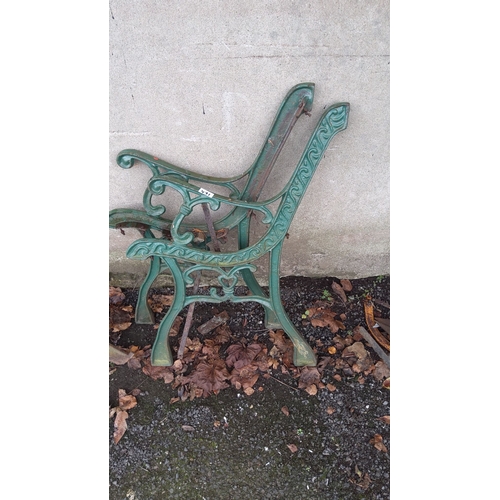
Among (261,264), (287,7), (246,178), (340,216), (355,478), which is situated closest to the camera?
(287,7)

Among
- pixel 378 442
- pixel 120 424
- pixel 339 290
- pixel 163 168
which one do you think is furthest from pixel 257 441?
pixel 163 168

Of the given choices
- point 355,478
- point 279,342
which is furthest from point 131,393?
point 355,478

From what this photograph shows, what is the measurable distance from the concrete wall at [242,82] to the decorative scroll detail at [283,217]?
0.18m

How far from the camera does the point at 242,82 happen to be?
1.90m

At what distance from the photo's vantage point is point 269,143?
192cm

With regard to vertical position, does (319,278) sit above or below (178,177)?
below

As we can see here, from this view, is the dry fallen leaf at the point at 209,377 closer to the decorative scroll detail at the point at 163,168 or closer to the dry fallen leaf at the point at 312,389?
the dry fallen leaf at the point at 312,389

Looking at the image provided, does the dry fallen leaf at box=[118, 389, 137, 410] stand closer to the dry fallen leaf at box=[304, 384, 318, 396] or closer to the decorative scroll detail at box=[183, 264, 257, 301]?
the decorative scroll detail at box=[183, 264, 257, 301]

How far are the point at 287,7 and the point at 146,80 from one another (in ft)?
2.31

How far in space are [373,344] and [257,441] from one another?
2.84ft

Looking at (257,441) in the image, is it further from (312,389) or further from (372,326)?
(372,326)

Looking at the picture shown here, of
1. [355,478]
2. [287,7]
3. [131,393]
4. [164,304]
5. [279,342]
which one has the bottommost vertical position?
[355,478]

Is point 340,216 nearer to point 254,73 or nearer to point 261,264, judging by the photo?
point 261,264

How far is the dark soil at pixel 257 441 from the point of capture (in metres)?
1.99
